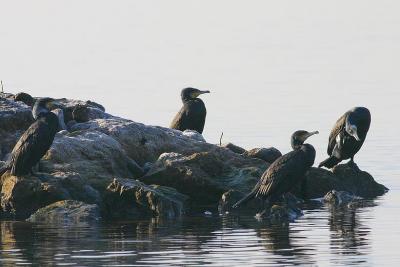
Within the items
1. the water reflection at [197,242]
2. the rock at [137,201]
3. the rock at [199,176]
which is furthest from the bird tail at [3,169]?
the rock at [199,176]

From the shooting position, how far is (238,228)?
85.6ft

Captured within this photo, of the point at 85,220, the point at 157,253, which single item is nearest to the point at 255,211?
the point at 85,220

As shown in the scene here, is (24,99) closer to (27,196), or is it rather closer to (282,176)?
(27,196)

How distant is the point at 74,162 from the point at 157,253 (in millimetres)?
6235

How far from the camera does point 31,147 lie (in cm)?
2817

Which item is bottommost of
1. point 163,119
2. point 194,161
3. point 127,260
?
point 127,260

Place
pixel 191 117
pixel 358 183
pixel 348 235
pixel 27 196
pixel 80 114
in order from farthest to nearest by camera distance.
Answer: pixel 191 117
pixel 80 114
pixel 358 183
pixel 27 196
pixel 348 235

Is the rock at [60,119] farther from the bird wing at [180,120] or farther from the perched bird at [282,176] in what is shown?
the perched bird at [282,176]

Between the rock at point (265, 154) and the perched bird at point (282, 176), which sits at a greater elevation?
the rock at point (265, 154)

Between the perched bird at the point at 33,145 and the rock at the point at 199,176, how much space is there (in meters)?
1.90

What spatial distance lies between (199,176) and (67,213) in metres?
2.90

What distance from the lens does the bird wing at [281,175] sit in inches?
1086

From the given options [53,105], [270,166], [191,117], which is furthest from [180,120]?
[270,166]

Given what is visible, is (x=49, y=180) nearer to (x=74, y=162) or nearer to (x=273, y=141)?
(x=74, y=162)
